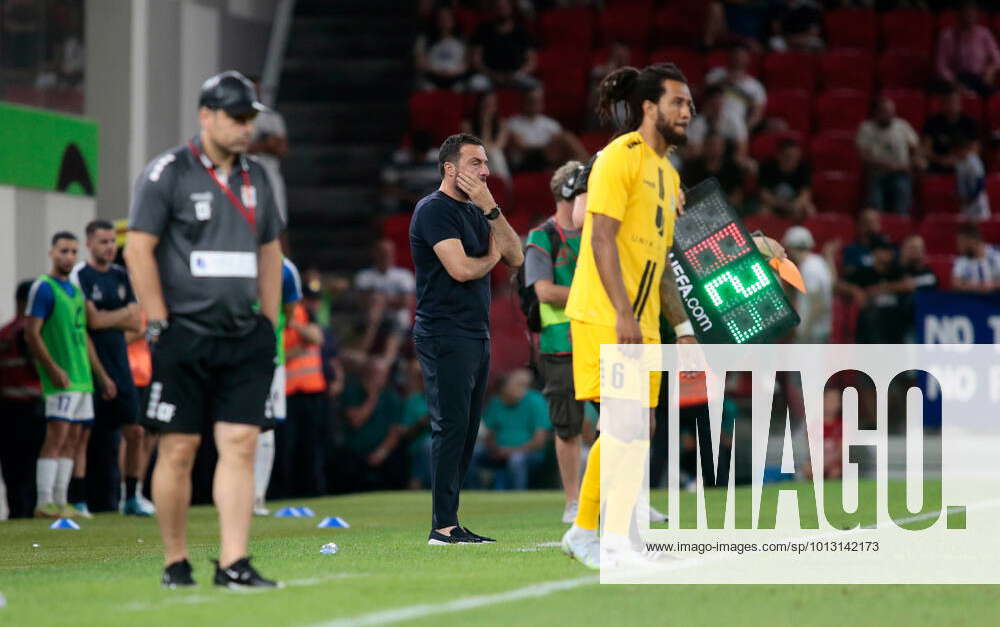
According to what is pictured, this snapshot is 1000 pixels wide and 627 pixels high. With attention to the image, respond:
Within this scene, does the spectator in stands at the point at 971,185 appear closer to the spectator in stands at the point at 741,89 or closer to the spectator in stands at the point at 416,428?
the spectator in stands at the point at 741,89

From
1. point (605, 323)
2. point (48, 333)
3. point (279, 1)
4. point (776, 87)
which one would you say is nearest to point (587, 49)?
point (776, 87)

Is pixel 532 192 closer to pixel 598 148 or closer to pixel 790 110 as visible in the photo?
pixel 598 148

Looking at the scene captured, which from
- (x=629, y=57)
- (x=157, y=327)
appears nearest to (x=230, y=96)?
(x=157, y=327)

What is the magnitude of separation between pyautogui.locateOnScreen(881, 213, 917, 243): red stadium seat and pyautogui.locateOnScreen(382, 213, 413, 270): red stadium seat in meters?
5.17

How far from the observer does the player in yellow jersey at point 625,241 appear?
735 centimetres

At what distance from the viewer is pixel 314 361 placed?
52.2ft

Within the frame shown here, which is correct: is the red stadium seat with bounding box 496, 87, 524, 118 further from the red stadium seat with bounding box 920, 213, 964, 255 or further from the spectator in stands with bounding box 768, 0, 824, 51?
the red stadium seat with bounding box 920, 213, 964, 255

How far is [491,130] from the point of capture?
20.6m

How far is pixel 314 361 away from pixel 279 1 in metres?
8.61

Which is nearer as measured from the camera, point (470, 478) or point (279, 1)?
point (470, 478)

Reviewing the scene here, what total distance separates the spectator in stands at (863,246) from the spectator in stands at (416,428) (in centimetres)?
452

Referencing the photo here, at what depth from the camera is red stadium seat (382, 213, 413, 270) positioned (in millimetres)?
19766

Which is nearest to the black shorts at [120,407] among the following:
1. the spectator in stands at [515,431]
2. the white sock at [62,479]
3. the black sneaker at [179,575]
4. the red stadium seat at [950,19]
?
the white sock at [62,479]

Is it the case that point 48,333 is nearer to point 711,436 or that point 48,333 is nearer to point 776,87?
point 711,436
